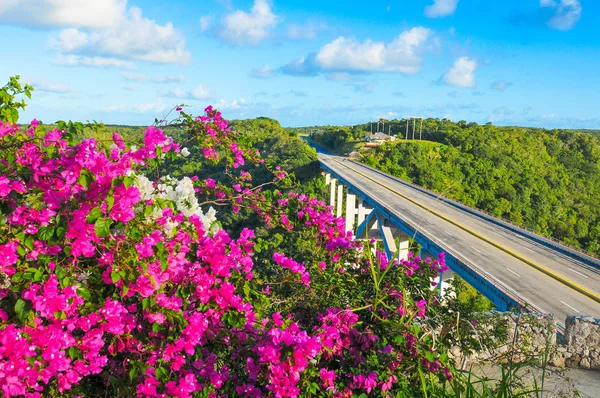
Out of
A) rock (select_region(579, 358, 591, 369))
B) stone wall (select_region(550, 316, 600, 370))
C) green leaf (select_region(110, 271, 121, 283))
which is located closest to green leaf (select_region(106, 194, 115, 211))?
green leaf (select_region(110, 271, 121, 283))

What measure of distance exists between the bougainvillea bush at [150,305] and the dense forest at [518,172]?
156 ft

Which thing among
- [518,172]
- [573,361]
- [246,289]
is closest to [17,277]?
[246,289]

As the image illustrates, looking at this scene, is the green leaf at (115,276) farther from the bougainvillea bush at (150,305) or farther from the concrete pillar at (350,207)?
the concrete pillar at (350,207)

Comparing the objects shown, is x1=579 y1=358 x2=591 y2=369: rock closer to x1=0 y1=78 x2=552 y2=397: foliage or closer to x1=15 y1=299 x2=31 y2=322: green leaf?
x1=0 y1=78 x2=552 y2=397: foliage

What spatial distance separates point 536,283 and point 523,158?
64.6 metres

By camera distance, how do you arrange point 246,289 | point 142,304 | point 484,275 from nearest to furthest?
point 142,304
point 246,289
point 484,275

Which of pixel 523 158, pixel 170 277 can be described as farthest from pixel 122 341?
pixel 523 158

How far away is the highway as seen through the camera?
1506cm

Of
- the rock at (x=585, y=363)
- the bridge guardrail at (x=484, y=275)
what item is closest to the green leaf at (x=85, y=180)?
the bridge guardrail at (x=484, y=275)

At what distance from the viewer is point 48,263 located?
2.59 meters

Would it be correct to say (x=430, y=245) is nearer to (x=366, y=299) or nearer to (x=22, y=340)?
(x=366, y=299)

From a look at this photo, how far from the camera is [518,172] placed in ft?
220

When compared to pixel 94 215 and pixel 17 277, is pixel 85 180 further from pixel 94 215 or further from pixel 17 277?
pixel 17 277

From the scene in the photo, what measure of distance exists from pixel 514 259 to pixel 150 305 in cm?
1966
